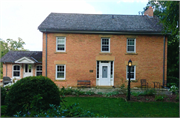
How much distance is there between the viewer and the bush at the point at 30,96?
4.53 m

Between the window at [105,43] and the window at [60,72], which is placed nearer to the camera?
the window at [60,72]

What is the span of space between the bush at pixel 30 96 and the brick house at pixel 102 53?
899 cm

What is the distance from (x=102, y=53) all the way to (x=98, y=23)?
11.4 feet

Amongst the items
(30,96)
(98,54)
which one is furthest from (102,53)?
(30,96)

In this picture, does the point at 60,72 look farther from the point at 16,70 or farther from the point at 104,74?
the point at 16,70

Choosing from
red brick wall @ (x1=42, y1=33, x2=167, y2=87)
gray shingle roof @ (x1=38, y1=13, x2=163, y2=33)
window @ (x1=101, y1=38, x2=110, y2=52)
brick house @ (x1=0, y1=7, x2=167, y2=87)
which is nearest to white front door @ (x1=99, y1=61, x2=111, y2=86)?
brick house @ (x1=0, y1=7, x2=167, y2=87)

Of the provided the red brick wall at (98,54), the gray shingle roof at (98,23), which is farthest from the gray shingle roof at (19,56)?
the gray shingle roof at (98,23)

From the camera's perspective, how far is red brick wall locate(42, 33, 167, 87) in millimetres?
14023

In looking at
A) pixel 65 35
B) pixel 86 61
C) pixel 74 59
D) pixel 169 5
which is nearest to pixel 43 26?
pixel 65 35

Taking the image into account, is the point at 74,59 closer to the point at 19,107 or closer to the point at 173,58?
the point at 19,107

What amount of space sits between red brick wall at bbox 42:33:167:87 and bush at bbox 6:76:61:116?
29.4 ft

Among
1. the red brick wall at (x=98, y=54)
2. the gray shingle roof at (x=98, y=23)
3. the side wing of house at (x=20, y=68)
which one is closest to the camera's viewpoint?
the gray shingle roof at (x=98, y=23)

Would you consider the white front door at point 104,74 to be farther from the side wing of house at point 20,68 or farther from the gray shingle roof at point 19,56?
the side wing of house at point 20,68

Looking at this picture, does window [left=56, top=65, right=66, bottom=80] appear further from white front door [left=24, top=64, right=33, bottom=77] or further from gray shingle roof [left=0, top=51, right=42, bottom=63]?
white front door [left=24, top=64, right=33, bottom=77]
